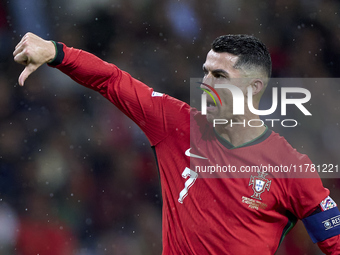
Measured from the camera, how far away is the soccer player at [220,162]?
2.33 m

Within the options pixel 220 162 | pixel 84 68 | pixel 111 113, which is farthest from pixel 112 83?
pixel 111 113

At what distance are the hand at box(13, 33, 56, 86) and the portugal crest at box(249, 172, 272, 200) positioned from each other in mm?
1238

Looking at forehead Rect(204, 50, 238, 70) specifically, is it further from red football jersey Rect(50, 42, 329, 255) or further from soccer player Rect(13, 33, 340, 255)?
red football jersey Rect(50, 42, 329, 255)

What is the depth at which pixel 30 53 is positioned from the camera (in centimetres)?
206

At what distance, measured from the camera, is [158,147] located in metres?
2.60

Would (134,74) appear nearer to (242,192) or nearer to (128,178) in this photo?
(128,178)

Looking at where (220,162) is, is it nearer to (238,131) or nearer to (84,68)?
(238,131)

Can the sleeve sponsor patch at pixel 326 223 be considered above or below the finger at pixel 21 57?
below

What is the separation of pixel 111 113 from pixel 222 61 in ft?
9.76

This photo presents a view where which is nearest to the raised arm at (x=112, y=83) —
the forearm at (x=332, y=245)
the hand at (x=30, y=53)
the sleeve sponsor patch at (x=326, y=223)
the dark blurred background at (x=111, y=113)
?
the hand at (x=30, y=53)

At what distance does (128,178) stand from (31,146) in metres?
1.15

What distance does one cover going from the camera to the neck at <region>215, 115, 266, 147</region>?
2543mm

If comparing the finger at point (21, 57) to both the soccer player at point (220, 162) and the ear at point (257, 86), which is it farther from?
the ear at point (257, 86)

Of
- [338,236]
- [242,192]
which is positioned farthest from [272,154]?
[338,236]
